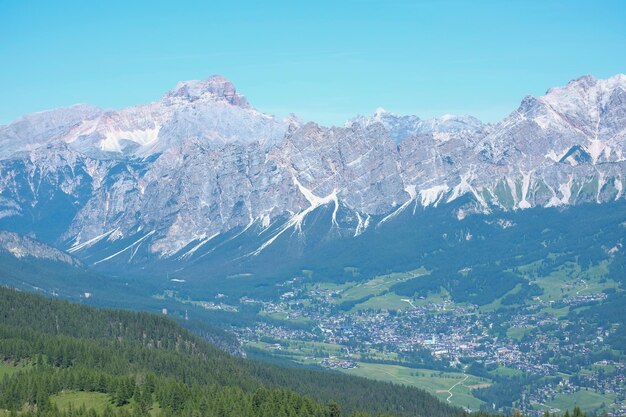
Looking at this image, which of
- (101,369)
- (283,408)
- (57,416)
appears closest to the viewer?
(57,416)

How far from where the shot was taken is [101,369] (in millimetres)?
190250

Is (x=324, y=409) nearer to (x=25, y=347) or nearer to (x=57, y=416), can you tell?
(x=57, y=416)

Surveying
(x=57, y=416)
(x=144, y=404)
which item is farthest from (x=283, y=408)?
(x=57, y=416)

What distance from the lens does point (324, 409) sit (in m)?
165

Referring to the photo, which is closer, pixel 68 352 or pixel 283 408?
pixel 283 408

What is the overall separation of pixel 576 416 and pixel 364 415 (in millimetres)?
31168

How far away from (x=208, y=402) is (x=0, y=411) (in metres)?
30.7

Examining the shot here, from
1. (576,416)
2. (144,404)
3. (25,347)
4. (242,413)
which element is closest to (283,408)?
(242,413)

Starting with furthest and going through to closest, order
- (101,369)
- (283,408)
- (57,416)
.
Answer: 1. (101,369)
2. (283,408)
3. (57,416)

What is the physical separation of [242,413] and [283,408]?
6146mm

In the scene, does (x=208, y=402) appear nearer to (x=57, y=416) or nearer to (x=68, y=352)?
(x=57, y=416)

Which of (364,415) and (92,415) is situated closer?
(92,415)

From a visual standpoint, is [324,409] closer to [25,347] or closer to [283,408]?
[283,408]

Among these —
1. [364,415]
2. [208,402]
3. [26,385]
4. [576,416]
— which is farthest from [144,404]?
[576,416]
